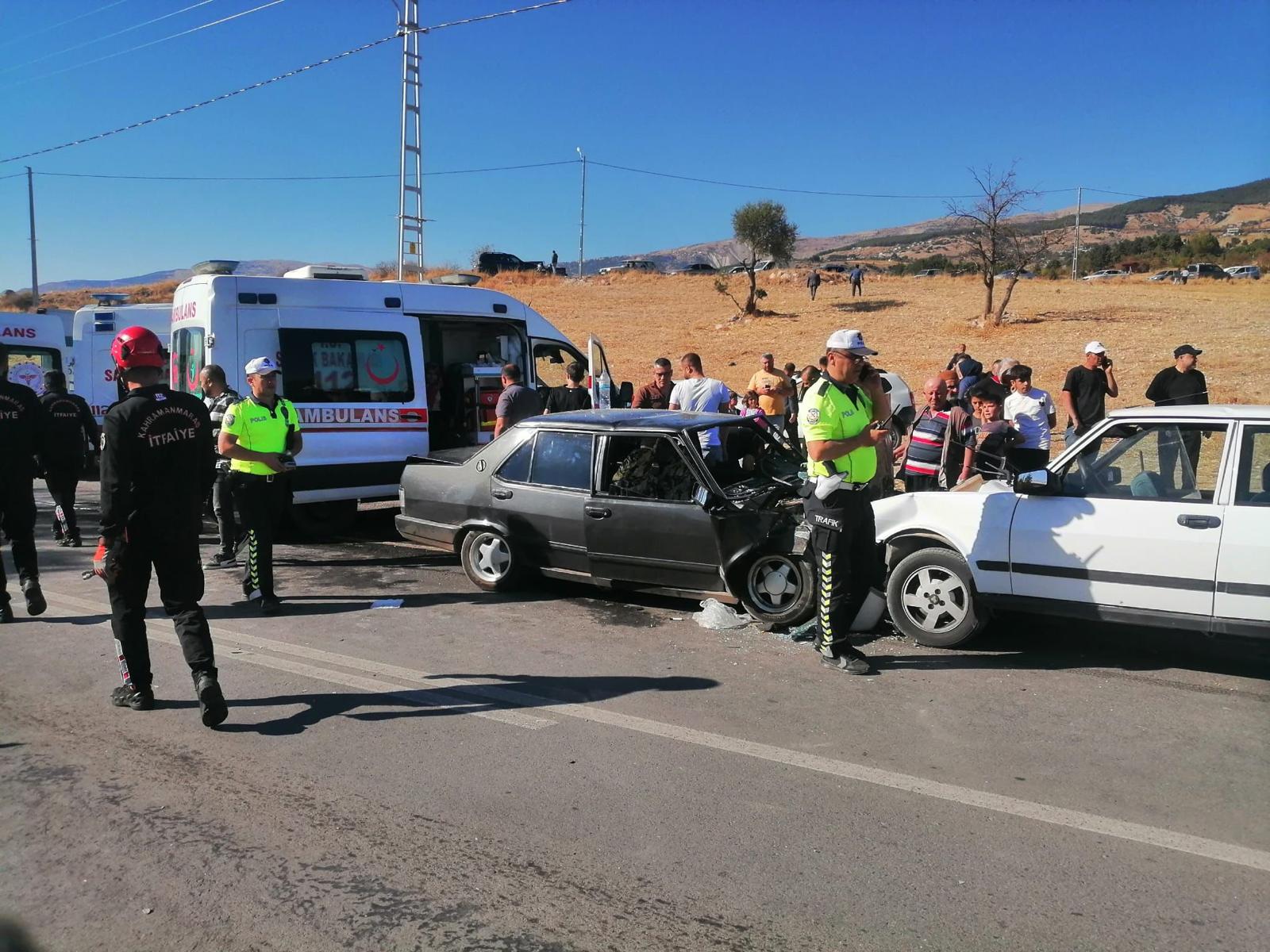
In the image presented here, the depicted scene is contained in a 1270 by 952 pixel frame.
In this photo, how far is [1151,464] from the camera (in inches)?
210

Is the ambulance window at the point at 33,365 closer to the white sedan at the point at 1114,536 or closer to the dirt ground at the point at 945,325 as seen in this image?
the dirt ground at the point at 945,325

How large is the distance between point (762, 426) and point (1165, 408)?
2809 mm

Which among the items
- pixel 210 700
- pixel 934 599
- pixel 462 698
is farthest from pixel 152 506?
pixel 934 599

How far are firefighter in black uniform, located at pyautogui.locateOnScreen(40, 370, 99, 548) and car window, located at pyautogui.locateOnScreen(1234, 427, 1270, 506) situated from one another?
9510 millimetres

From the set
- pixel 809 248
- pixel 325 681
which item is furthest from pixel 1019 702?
pixel 809 248

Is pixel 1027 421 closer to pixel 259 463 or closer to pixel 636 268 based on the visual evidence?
pixel 259 463

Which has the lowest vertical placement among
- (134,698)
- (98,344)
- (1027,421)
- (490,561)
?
(134,698)

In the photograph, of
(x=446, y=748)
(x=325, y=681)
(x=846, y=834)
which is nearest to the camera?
(x=846, y=834)

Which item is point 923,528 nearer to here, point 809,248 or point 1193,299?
point 1193,299

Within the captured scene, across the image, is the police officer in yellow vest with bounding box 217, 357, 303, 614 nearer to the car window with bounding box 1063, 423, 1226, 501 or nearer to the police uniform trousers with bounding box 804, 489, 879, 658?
the police uniform trousers with bounding box 804, 489, 879, 658

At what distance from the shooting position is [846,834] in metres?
3.59

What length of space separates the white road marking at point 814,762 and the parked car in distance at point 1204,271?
5150cm

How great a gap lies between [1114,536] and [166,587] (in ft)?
16.4

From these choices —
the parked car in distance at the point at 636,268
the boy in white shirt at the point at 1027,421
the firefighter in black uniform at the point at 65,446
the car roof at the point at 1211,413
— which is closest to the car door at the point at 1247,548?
the car roof at the point at 1211,413
